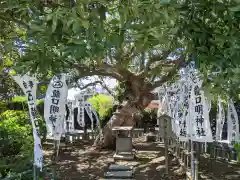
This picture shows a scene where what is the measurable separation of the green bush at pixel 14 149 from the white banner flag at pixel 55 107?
1.18 m

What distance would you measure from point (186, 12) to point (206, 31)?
0.66 ft

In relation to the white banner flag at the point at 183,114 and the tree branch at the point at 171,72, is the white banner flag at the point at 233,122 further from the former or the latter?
the tree branch at the point at 171,72

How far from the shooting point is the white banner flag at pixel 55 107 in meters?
5.60

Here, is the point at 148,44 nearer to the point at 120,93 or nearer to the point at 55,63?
the point at 55,63

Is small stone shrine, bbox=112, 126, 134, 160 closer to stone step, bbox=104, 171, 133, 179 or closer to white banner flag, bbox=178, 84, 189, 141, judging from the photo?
white banner flag, bbox=178, 84, 189, 141

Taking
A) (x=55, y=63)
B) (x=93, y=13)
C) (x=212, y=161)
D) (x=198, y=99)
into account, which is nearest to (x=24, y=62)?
(x=55, y=63)

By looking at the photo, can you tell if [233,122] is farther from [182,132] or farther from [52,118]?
[52,118]

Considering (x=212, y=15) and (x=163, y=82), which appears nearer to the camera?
(x=212, y=15)

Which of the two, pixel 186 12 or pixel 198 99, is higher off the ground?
pixel 186 12

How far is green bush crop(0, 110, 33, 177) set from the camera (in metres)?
6.11

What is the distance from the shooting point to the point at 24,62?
2.10m

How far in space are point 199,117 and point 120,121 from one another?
636 centimetres

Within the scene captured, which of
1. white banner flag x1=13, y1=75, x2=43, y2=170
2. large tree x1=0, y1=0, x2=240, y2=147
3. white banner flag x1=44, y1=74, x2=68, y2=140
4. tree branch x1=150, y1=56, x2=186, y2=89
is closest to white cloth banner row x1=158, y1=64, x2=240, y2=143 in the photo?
tree branch x1=150, y1=56, x2=186, y2=89

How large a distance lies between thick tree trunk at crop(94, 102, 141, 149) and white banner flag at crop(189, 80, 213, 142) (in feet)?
18.9
